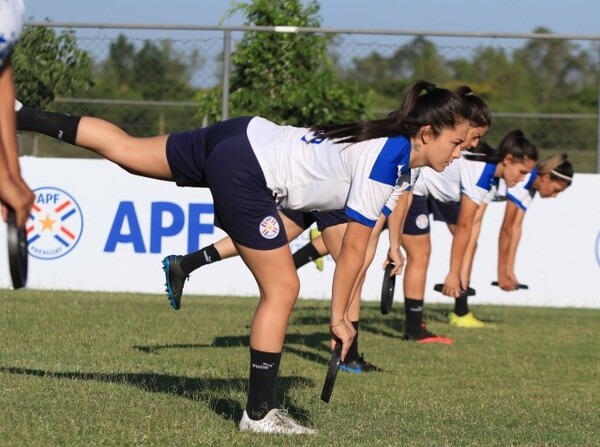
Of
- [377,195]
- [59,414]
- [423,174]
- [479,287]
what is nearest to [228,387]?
[59,414]

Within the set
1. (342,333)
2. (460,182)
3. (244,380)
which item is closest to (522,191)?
(460,182)

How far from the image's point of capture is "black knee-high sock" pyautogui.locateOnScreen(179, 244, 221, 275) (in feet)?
25.9

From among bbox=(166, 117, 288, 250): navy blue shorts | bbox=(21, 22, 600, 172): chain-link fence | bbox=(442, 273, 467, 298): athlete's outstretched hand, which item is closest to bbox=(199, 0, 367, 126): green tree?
bbox=(21, 22, 600, 172): chain-link fence

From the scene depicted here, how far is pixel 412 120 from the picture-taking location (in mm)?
5738

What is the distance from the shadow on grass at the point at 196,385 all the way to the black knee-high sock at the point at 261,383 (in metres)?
0.38

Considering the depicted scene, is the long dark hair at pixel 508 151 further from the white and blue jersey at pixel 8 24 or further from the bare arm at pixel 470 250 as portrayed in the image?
the white and blue jersey at pixel 8 24

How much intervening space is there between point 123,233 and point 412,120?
7792mm

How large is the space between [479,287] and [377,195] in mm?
8162

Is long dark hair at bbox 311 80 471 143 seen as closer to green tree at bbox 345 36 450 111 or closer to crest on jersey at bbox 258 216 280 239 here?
crest on jersey at bbox 258 216 280 239

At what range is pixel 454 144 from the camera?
5836 millimetres

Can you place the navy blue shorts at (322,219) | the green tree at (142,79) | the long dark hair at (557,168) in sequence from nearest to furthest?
the navy blue shorts at (322,219), the long dark hair at (557,168), the green tree at (142,79)

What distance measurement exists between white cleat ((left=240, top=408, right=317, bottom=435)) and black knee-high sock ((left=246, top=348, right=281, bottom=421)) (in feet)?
0.08

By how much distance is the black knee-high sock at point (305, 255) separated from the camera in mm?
9922

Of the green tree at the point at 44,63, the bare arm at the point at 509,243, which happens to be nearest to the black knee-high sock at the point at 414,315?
the bare arm at the point at 509,243
